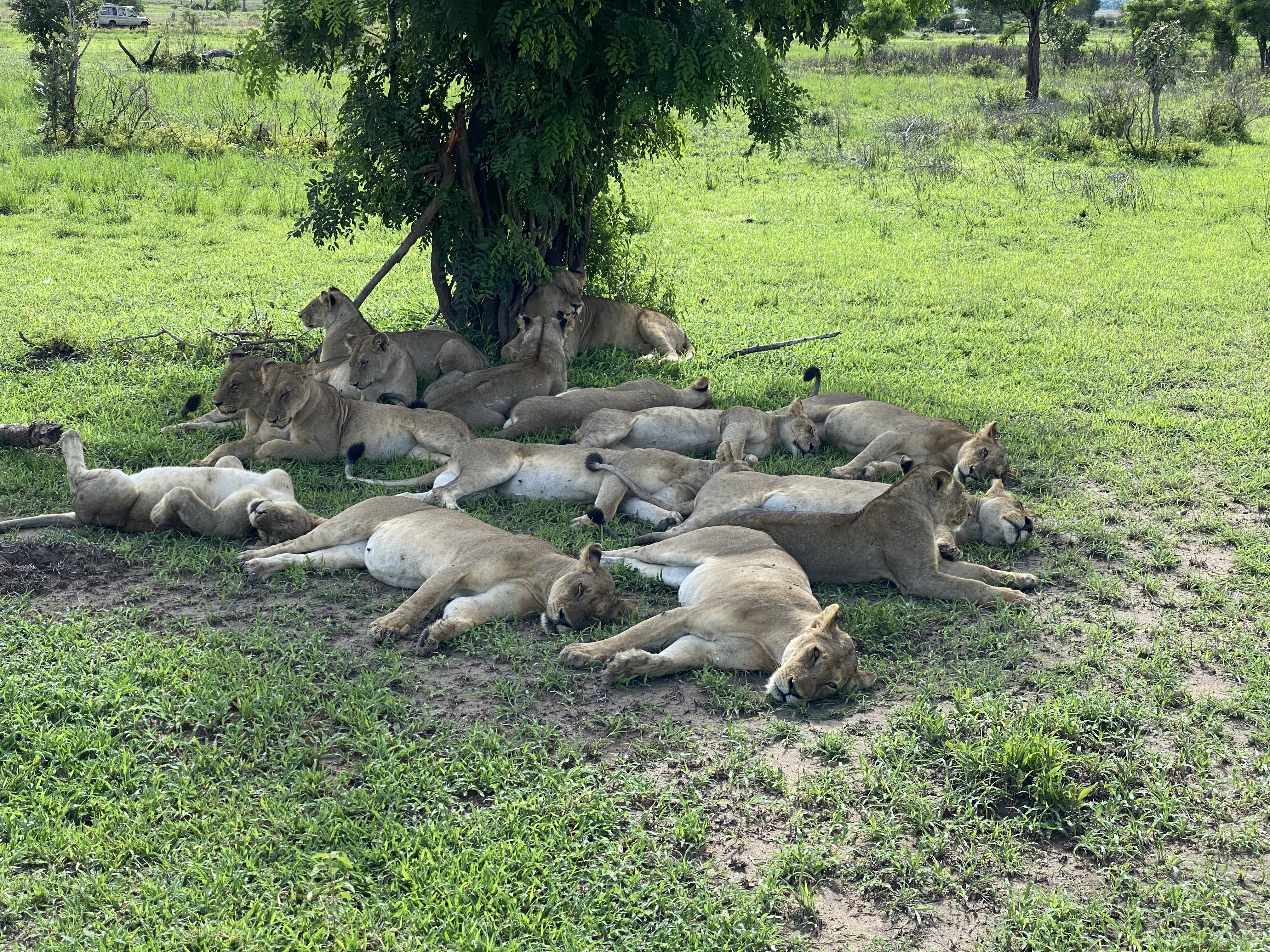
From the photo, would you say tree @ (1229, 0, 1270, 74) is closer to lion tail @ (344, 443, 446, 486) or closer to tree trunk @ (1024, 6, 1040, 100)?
tree trunk @ (1024, 6, 1040, 100)

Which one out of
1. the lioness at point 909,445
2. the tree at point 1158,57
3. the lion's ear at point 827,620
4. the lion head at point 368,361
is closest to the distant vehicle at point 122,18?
the tree at point 1158,57

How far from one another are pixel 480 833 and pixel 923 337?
28.8ft

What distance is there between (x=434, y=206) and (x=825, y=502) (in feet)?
15.7

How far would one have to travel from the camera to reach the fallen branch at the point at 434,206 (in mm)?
10008

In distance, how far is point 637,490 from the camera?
7.41 m

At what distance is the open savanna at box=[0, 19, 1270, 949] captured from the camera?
4.02 m

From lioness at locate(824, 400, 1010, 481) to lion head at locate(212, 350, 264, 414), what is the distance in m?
Answer: 4.24

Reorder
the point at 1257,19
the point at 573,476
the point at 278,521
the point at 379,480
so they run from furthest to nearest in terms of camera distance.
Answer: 1. the point at 1257,19
2. the point at 379,480
3. the point at 573,476
4. the point at 278,521

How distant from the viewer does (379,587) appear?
644 centimetres

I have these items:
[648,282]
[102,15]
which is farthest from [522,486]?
[102,15]

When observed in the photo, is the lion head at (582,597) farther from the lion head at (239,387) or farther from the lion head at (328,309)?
the lion head at (328,309)

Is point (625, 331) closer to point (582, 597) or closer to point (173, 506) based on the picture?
point (173, 506)

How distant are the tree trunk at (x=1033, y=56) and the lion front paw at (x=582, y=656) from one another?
2981 centimetres

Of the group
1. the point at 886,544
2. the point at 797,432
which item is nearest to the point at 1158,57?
the point at 797,432
